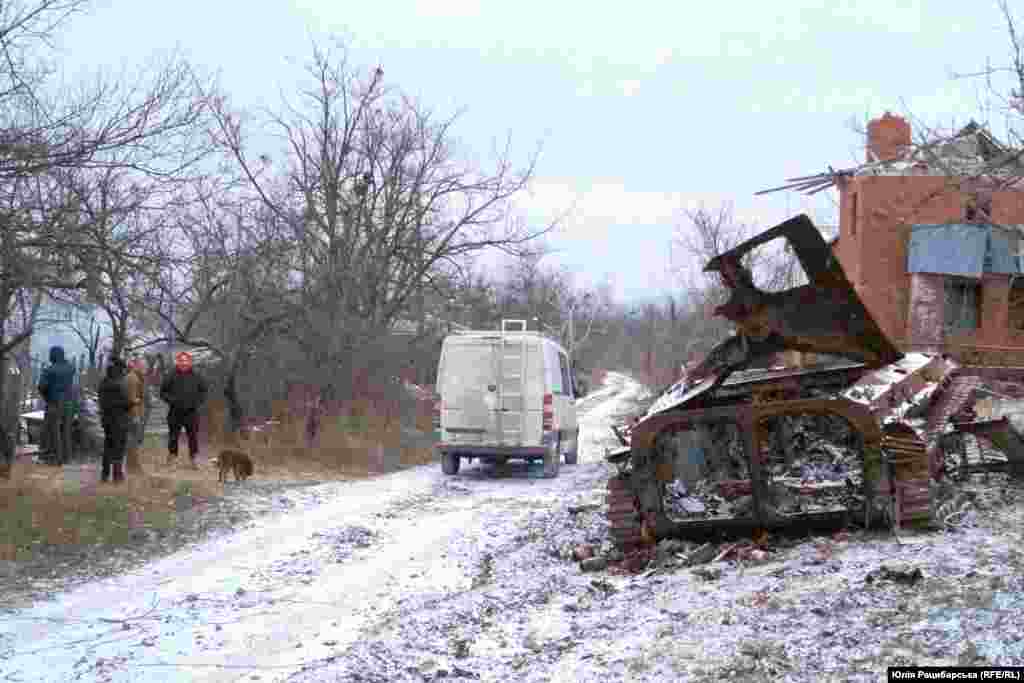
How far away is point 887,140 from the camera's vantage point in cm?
1009

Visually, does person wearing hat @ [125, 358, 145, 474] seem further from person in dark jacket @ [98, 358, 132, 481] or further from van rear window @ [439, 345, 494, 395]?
van rear window @ [439, 345, 494, 395]

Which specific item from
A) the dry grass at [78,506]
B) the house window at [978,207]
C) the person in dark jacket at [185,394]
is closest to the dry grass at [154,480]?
the dry grass at [78,506]

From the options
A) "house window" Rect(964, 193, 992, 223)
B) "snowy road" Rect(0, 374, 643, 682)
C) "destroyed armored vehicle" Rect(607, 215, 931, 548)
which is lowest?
"snowy road" Rect(0, 374, 643, 682)

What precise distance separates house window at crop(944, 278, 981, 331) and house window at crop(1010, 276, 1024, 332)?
1.09m

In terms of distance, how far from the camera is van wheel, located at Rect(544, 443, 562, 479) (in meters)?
19.2

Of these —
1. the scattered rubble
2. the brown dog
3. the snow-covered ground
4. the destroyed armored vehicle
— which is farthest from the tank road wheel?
the brown dog

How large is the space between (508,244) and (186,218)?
1497cm

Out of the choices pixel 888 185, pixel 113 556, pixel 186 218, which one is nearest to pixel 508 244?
pixel 888 185

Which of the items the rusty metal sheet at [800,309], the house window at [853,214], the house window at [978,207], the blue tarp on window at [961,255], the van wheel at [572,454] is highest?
the house window at [853,214]

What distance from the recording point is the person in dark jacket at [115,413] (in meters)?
14.1

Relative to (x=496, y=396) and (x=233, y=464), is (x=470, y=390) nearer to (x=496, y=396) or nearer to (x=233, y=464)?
(x=496, y=396)

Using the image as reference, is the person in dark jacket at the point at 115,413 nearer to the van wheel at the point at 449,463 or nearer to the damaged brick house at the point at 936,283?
the van wheel at the point at 449,463

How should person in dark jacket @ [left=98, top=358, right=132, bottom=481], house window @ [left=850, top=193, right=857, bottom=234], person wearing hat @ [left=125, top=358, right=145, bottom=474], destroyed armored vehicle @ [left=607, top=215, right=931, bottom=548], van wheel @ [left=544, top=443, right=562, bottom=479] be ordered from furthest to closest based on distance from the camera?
1. house window @ [left=850, top=193, right=857, bottom=234]
2. van wheel @ [left=544, top=443, right=562, bottom=479]
3. person wearing hat @ [left=125, top=358, right=145, bottom=474]
4. person in dark jacket @ [left=98, top=358, right=132, bottom=481]
5. destroyed armored vehicle @ [left=607, top=215, right=931, bottom=548]

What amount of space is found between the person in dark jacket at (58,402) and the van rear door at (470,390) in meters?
5.77
